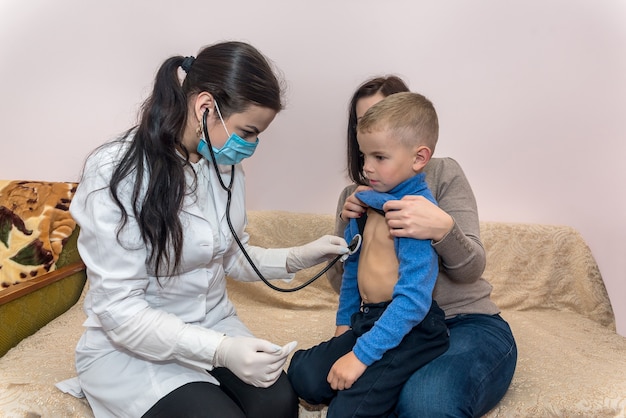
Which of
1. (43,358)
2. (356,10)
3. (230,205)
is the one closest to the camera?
(230,205)

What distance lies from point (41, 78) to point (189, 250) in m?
1.60

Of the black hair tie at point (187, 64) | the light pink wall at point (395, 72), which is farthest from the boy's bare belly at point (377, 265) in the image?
the light pink wall at point (395, 72)

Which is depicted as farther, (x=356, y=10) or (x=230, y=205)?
(x=356, y=10)

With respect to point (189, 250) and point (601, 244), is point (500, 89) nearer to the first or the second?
point (601, 244)

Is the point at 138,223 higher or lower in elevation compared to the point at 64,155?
higher

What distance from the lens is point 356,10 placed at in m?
2.20

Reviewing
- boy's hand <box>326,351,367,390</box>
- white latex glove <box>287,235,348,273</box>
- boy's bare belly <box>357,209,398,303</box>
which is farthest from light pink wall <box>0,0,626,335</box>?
boy's hand <box>326,351,367,390</box>

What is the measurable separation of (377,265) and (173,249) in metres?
0.51

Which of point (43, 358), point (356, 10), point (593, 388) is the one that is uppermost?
point (356, 10)

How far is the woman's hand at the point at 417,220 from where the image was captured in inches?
48.1

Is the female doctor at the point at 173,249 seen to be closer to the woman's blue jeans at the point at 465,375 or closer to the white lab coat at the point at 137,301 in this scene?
the white lab coat at the point at 137,301

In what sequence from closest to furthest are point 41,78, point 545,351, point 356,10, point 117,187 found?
point 117,187, point 545,351, point 356,10, point 41,78

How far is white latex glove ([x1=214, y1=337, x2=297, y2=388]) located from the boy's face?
45 centimetres

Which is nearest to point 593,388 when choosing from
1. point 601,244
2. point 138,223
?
point 601,244
